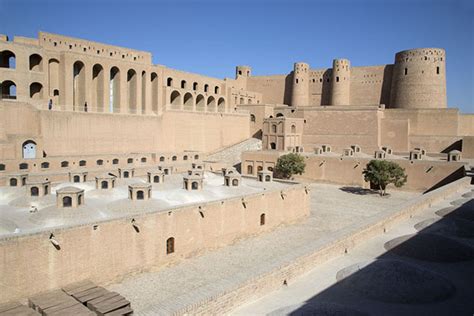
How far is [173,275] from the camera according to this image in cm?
1152

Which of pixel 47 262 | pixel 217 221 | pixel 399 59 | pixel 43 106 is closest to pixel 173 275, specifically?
pixel 217 221

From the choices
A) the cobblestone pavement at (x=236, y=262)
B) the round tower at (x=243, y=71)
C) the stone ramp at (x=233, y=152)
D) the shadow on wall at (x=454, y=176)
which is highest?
the round tower at (x=243, y=71)

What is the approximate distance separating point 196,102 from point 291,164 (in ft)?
39.1

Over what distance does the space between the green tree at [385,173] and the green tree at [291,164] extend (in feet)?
14.4

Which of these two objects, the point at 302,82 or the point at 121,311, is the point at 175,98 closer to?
the point at 302,82

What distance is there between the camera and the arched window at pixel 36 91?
74.1 ft

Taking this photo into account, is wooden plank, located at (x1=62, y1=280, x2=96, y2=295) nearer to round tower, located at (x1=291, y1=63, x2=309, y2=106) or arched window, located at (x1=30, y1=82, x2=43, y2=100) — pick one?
arched window, located at (x1=30, y1=82, x2=43, y2=100)

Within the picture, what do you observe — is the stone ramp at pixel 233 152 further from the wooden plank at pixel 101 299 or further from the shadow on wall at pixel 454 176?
the wooden plank at pixel 101 299

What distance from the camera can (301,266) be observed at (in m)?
7.70

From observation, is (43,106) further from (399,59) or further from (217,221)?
(399,59)

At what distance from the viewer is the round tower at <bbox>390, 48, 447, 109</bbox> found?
3078cm

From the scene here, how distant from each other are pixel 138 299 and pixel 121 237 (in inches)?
70.7

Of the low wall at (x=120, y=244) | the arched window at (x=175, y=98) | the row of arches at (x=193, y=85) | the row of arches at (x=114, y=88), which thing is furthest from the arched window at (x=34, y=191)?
the row of arches at (x=193, y=85)

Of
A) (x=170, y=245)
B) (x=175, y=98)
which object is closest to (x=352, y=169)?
(x=175, y=98)
